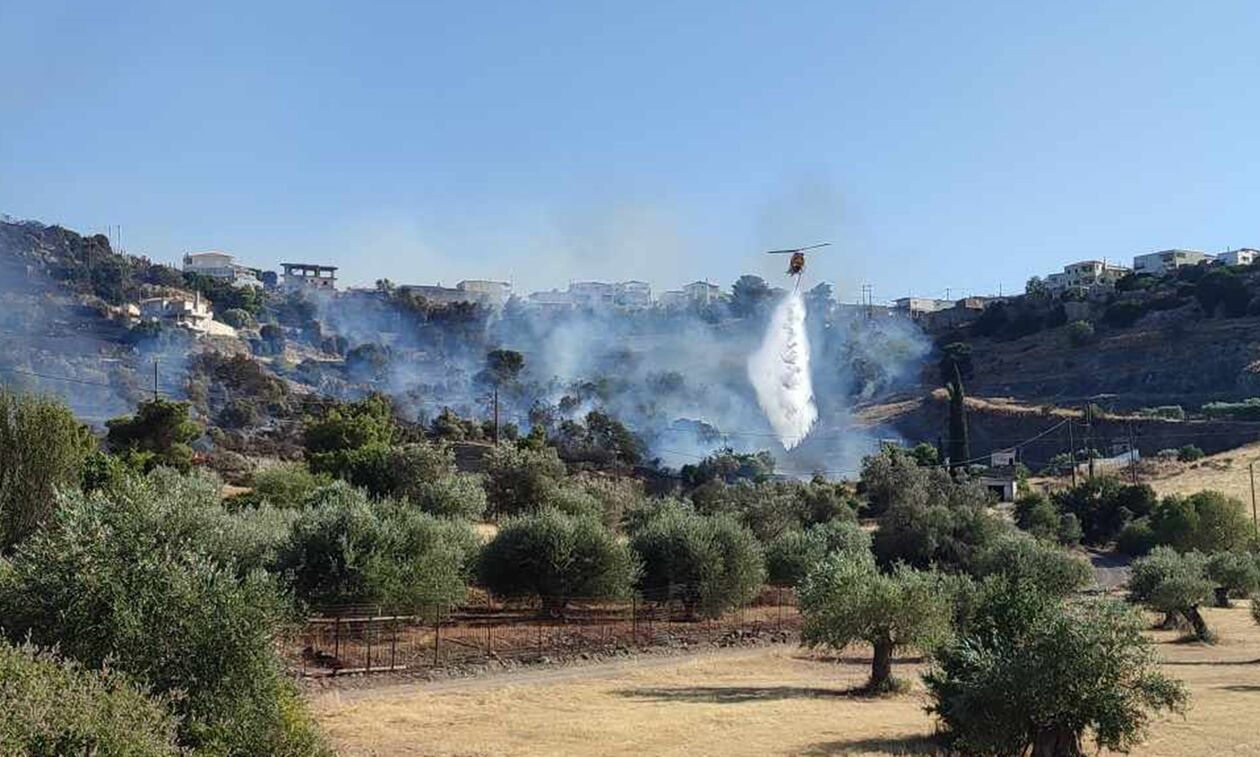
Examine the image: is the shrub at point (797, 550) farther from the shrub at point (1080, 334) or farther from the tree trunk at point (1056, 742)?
the shrub at point (1080, 334)

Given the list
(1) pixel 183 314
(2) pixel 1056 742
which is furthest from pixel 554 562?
(1) pixel 183 314

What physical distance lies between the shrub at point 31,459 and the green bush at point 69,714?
31593 millimetres

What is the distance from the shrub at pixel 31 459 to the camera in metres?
43.8

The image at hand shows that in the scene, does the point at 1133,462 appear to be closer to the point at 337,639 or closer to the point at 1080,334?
the point at 1080,334

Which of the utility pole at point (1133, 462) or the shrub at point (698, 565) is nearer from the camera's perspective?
the shrub at point (698, 565)

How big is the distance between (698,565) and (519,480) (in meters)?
21.7

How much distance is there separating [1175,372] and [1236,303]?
19.7 metres

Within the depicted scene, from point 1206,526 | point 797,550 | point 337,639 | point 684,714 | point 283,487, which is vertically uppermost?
point 283,487

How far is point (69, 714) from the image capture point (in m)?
13.6

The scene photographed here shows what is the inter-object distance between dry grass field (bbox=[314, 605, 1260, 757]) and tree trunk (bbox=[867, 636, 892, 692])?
968mm

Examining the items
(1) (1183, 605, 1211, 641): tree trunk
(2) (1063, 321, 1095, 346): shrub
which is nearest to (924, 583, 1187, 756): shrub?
(1) (1183, 605, 1211, 641): tree trunk

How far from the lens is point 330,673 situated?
35.9 meters

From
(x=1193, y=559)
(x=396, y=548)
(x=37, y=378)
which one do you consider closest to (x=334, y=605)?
(x=396, y=548)

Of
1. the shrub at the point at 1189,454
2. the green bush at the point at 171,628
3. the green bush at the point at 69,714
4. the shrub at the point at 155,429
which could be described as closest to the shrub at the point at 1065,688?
the green bush at the point at 171,628
